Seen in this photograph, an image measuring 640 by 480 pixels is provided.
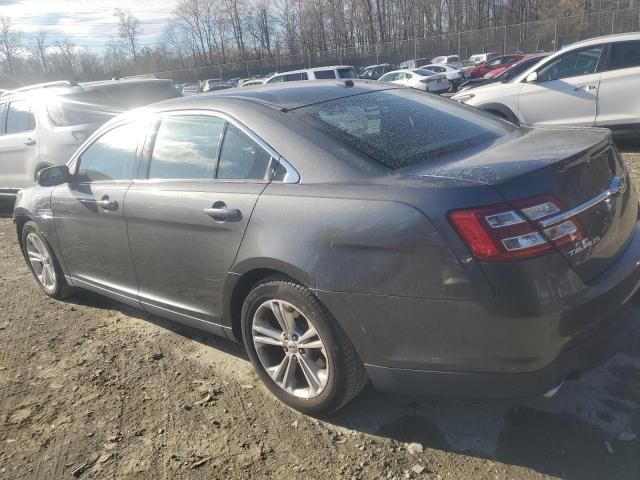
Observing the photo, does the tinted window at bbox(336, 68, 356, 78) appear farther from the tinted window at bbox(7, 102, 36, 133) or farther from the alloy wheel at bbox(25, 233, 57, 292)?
the alloy wheel at bbox(25, 233, 57, 292)

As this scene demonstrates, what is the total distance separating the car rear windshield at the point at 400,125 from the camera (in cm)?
263

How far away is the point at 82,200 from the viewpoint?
3.84 meters

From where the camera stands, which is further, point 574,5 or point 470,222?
point 574,5

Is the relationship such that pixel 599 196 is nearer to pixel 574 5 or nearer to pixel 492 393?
pixel 492 393

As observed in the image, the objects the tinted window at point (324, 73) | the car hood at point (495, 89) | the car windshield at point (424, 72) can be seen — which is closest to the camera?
the car hood at point (495, 89)

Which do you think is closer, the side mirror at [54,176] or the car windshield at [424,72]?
the side mirror at [54,176]

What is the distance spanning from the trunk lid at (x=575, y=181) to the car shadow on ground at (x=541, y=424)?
2.48 ft

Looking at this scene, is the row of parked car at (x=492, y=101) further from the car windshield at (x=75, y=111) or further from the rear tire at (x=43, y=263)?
the rear tire at (x=43, y=263)

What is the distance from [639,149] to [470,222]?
7.11 m

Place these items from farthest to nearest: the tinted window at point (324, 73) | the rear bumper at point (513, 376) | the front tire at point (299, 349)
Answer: the tinted window at point (324, 73) → the front tire at point (299, 349) → the rear bumper at point (513, 376)

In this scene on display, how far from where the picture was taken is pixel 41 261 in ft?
15.5

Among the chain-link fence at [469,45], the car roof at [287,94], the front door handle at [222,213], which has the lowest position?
the front door handle at [222,213]

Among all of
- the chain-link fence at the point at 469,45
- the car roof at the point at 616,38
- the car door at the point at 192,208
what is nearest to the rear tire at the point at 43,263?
the car door at the point at 192,208

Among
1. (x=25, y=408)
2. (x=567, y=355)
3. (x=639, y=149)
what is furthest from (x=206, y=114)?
(x=639, y=149)
